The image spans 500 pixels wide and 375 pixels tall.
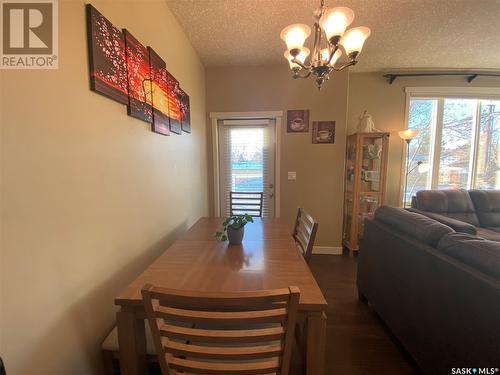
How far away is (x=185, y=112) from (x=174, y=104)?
316 mm

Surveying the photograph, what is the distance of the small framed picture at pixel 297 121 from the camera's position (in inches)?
121

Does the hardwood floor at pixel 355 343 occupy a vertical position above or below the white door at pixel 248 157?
below

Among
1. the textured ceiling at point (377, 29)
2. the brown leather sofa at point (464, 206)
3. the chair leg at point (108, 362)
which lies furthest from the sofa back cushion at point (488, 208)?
the chair leg at point (108, 362)

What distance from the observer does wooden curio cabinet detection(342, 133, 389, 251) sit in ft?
10.0

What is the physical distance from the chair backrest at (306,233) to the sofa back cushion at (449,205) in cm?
192

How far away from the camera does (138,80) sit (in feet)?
4.61

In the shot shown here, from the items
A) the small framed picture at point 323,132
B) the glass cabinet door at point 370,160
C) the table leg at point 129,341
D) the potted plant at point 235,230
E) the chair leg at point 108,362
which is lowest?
the chair leg at point 108,362

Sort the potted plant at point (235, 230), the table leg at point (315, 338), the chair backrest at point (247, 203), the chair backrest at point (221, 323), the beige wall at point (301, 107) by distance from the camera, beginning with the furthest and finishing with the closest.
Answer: the beige wall at point (301, 107) < the chair backrest at point (247, 203) < the potted plant at point (235, 230) < the table leg at point (315, 338) < the chair backrest at point (221, 323)

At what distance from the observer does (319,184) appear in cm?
318

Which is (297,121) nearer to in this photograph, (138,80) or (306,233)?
(306,233)

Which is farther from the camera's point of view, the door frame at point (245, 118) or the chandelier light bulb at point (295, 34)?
the door frame at point (245, 118)

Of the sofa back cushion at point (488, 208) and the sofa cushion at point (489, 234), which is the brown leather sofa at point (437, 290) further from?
the sofa back cushion at point (488, 208)

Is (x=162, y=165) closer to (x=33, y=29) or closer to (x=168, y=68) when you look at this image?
(x=168, y=68)

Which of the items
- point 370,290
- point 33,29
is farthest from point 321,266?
point 33,29
